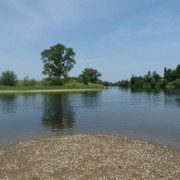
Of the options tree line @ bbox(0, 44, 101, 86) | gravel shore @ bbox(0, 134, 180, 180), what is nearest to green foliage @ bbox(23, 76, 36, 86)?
tree line @ bbox(0, 44, 101, 86)

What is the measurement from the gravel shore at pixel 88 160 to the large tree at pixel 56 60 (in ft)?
381

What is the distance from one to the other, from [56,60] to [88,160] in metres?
123

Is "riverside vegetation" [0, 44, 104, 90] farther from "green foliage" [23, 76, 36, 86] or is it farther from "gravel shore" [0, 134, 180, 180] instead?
"gravel shore" [0, 134, 180, 180]

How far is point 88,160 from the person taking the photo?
10.9 meters

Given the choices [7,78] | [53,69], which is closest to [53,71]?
[53,69]

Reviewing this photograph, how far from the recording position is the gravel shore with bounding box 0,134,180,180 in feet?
30.5

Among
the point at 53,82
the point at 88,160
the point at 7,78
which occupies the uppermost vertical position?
the point at 7,78

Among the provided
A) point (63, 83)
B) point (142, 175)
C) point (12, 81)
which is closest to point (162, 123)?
point (142, 175)

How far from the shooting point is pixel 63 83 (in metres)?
126

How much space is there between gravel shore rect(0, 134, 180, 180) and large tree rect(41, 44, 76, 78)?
381ft

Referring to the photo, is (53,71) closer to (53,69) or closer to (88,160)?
(53,69)

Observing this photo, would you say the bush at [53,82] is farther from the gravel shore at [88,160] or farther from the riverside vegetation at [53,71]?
the gravel shore at [88,160]

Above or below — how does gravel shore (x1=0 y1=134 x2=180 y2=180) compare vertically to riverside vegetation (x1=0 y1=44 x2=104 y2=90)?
below

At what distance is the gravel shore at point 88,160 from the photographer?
9289 mm
